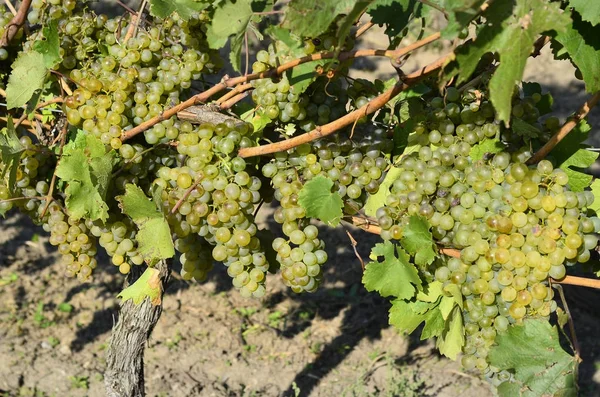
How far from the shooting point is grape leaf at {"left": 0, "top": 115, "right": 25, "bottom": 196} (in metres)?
1.60

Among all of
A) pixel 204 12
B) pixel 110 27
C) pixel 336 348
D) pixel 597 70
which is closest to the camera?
pixel 597 70

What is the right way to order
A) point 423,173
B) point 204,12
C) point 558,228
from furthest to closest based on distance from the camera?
point 204,12 → point 423,173 → point 558,228

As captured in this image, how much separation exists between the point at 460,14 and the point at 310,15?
0.87 feet

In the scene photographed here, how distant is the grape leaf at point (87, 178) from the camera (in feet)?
5.11

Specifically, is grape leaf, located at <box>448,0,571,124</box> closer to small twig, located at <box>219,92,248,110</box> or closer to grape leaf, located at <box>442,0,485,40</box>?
grape leaf, located at <box>442,0,485,40</box>

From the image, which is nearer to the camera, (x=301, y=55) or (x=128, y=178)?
(x=301, y=55)

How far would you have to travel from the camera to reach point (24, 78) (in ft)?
5.51

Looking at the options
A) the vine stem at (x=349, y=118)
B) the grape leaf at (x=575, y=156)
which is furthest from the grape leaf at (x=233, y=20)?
the grape leaf at (x=575, y=156)

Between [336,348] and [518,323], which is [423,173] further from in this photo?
[336,348]

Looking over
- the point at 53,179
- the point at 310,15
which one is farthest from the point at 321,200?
the point at 53,179

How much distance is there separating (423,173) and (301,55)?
36 cm

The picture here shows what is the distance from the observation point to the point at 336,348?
11.5 feet

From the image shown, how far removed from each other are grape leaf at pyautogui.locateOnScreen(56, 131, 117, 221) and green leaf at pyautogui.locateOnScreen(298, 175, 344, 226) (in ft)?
1.44

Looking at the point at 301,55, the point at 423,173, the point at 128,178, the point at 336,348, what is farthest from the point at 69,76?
Result: the point at 336,348
